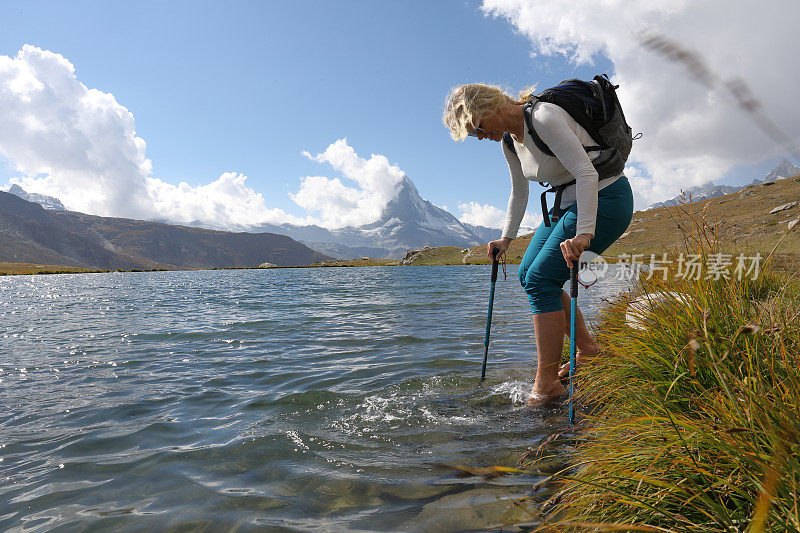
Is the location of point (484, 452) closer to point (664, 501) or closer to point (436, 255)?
point (664, 501)

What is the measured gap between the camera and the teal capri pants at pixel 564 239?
14.5 feet

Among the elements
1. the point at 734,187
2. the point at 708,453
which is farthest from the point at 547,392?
the point at 734,187

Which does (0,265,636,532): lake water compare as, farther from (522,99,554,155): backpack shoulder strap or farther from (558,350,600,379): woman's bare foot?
(522,99,554,155): backpack shoulder strap

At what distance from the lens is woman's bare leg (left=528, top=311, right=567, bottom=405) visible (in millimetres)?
4590

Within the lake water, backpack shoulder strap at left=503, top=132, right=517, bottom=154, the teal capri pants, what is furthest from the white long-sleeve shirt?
the lake water

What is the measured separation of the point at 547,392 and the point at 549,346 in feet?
2.22

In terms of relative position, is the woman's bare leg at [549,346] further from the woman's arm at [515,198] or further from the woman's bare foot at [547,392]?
the woman's arm at [515,198]

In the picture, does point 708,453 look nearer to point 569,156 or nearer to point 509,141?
point 569,156

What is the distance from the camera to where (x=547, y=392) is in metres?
4.95

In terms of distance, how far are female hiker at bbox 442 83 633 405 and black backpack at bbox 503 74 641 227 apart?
61mm

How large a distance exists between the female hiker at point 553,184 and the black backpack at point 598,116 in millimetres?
61

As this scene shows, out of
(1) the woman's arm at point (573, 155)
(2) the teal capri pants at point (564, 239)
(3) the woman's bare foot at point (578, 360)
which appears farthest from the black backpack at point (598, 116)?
(3) the woman's bare foot at point (578, 360)

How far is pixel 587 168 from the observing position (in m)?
4.03

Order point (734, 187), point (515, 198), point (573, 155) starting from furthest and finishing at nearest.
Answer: point (515, 198), point (573, 155), point (734, 187)
